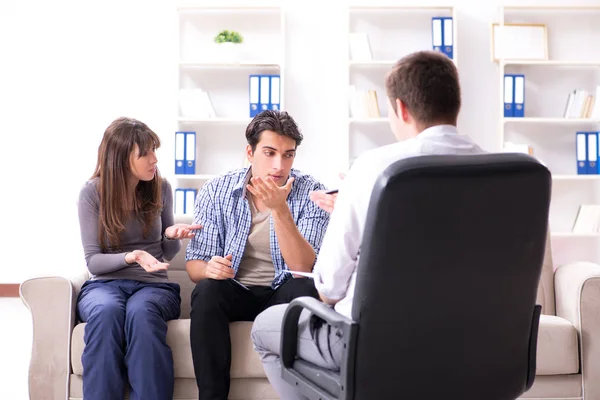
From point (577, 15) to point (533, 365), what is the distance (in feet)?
13.0

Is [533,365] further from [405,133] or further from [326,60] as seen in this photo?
[326,60]

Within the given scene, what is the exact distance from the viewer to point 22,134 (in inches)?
194

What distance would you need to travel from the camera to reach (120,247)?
8.89 feet

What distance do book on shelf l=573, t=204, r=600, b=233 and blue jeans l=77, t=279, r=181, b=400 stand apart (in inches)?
129

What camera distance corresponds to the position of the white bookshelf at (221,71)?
16.5ft

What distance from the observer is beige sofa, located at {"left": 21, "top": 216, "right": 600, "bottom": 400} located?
2.46m

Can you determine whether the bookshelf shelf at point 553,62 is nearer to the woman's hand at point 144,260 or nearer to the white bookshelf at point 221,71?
the white bookshelf at point 221,71

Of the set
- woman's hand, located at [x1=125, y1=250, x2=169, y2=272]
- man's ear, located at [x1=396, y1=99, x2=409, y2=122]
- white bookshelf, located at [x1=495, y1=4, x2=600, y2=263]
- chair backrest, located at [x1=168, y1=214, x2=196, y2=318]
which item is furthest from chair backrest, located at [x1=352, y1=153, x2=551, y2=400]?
white bookshelf, located at [x1=495, y1=4, x2=600, y2=263]

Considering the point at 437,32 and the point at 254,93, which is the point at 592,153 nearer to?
the point at 437,32

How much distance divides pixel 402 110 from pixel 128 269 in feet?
4.70

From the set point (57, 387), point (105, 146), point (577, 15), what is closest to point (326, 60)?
point (577, 15)

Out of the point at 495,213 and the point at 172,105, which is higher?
the point at 172,105

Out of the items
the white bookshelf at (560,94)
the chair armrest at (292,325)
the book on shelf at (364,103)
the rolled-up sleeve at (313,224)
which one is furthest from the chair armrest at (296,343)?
the white bookshelf at (560,94)

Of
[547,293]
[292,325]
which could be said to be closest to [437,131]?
[292,325]
